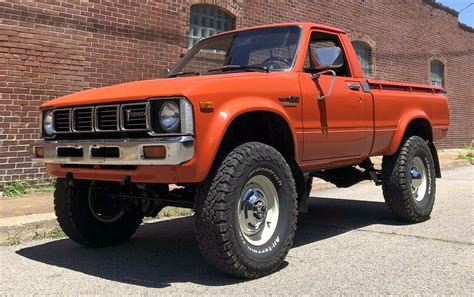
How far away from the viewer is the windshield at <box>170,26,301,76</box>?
4.82 metres

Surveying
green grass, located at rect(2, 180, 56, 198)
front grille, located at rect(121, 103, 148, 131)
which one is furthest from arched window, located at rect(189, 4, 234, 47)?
front grille, located at rect(121, 103, 148, 131)

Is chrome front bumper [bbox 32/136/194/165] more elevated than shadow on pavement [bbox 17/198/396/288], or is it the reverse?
chrome front bumper [bbox 32/136/194/165]

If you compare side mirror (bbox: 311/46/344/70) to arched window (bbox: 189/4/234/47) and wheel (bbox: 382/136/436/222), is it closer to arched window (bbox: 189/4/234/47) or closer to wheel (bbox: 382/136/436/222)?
wheel (bbox: 382/136/436/222)

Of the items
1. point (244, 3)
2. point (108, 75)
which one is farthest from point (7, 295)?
point (244, 3)

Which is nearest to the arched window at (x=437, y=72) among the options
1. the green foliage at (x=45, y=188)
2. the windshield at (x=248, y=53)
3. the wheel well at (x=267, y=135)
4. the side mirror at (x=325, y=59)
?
the green foliage at (x=45, y=188)

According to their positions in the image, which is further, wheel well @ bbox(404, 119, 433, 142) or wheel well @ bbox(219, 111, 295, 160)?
wheel well @ bbox(404, 119, 433, 142)

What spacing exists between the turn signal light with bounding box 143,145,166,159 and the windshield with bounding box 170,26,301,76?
1.40 metres

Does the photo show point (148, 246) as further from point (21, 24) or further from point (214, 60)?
point (21, 24)

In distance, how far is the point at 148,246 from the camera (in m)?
5.15

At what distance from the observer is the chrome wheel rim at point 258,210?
3.97 metres

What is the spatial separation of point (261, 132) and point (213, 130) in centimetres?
86

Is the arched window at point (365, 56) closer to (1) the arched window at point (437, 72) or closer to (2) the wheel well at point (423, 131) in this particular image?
(1) the arched window at point (437, 72)

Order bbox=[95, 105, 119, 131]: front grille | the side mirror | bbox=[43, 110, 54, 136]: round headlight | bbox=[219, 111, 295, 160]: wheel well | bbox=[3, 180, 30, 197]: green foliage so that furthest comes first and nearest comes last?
bbox=[3, 180, 30, 197]: green foliage → the side mirror → bbox=[43, 110, 54, 136]: round headlight → bbox=[219, 111, 295, 160]: wheel well → bbox=[95, 105, 119, 131]: front grille

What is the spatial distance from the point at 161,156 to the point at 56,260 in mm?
1818
